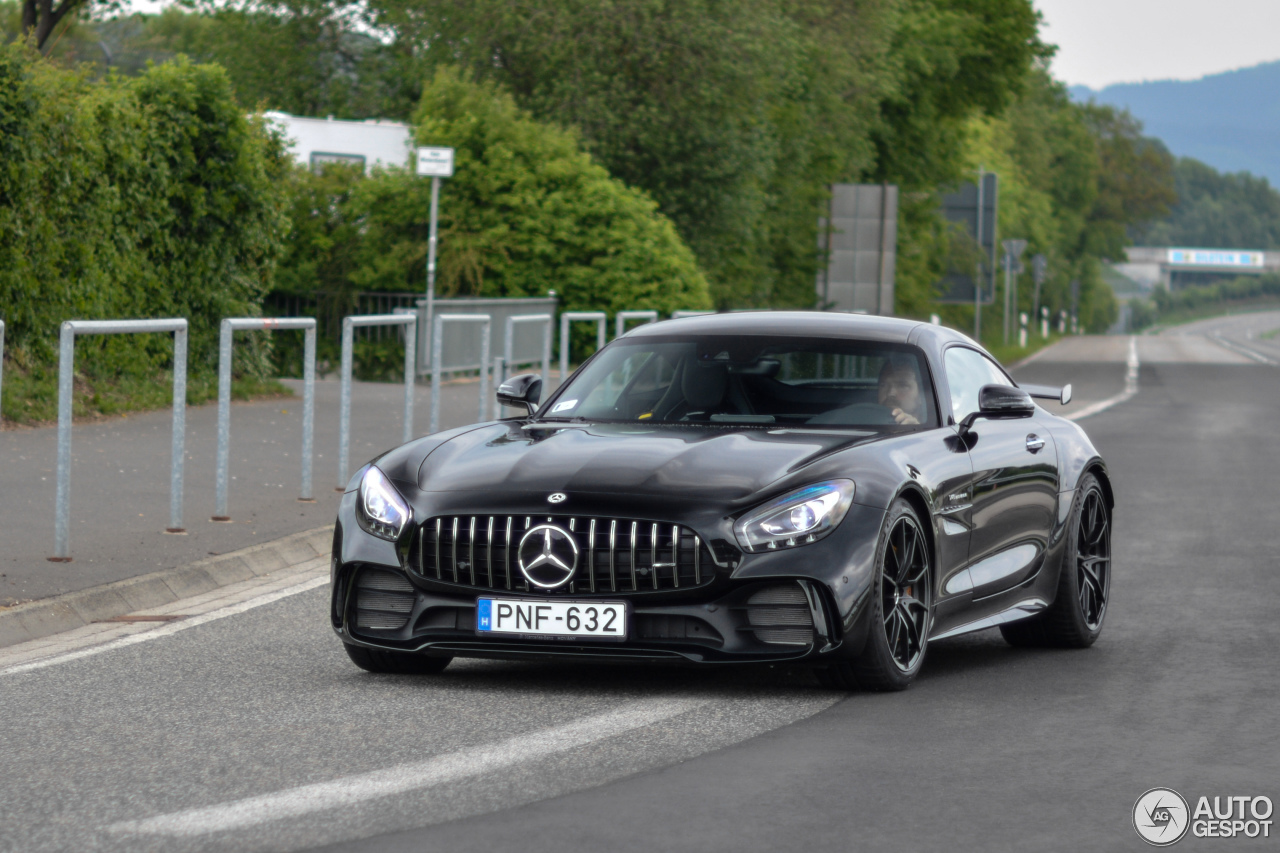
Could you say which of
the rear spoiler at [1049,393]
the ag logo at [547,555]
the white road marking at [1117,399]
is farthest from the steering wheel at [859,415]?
the white road marking at [1117,399]

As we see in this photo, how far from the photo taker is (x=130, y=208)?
61.4 feet

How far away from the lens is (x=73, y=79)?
17.8m

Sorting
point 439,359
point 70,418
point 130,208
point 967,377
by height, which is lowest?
point 70,418

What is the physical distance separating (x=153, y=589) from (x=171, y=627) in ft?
2.62

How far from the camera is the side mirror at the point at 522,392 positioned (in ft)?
27.2

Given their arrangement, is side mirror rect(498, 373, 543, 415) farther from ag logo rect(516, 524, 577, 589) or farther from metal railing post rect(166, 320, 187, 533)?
metal railing post rect(166, 320, 187, 533)

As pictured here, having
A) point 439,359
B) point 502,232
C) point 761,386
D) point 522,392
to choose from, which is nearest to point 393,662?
point 522,392

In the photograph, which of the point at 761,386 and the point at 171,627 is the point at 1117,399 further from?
the point at 171,627

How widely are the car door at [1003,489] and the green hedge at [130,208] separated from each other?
10.3 meters

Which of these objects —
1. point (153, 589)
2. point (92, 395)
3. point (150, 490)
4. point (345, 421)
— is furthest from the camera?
point (92, 395)

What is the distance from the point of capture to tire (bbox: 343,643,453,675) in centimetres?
717

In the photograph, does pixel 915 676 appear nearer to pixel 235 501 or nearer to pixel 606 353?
pixel 606 353

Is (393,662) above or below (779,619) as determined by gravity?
below

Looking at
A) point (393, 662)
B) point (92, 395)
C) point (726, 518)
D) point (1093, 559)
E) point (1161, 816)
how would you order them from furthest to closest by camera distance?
1. point (92, 395)
2. point (1093, 559)
3. point (393, 662)
4. point (726, 518)
5. point (1161, 816)
